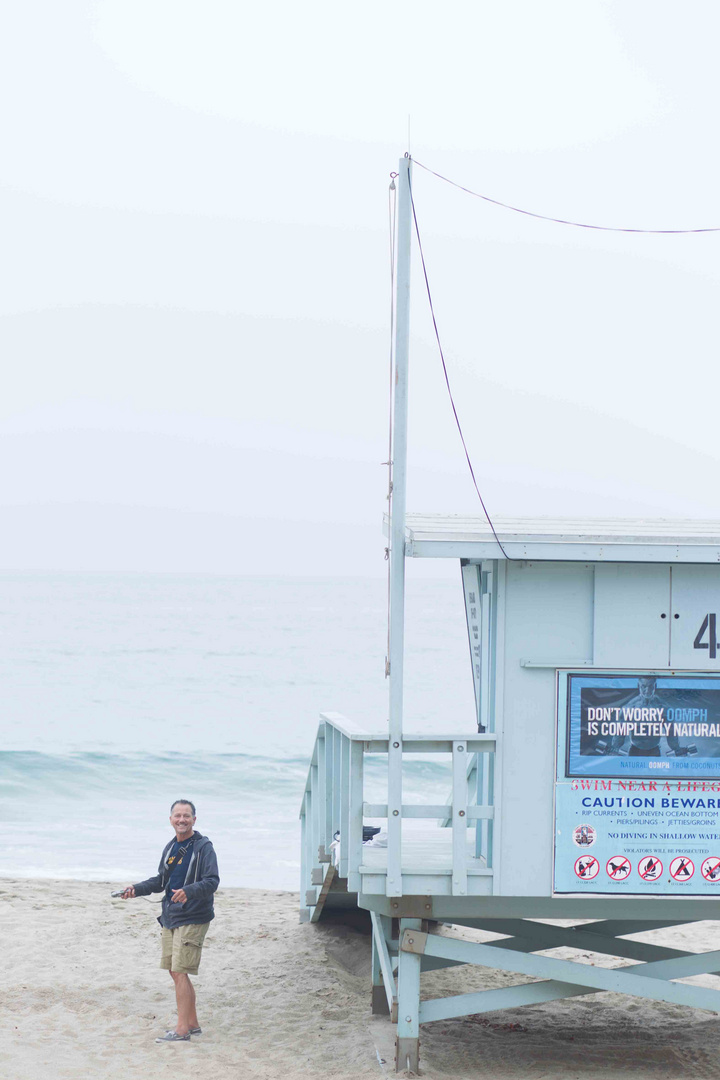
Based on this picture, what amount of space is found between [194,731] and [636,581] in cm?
2983

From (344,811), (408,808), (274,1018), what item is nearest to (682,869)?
(408,808)

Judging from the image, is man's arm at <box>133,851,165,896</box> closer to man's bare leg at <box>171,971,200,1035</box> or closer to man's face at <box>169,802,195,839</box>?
man's face at <box>169,802,195,839</box>

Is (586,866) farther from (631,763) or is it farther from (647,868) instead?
(631,763)

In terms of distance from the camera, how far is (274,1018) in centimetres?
782

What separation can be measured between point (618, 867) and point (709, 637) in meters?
1.38

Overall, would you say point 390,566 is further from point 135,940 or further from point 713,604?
point 135,940

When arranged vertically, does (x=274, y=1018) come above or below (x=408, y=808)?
below

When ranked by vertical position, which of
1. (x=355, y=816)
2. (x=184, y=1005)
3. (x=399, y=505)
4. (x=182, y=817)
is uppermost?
(x=399, y=505)

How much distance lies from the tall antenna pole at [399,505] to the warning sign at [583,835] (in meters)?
0.99

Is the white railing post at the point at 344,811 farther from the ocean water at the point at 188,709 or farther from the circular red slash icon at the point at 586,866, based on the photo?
the ocean water at the point at 188,709

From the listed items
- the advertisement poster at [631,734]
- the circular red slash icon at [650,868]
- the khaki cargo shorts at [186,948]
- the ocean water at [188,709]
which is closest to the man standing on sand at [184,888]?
the khaki cargo shorts at [186,948]

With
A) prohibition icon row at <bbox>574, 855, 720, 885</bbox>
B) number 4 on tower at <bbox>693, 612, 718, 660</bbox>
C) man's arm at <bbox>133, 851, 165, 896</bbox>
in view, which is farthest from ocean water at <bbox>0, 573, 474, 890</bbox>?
number 4 on tower at <bbox>693, 612, 718, 660</bbox>

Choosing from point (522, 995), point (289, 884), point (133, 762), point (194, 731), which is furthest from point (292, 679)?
point (522, 995)

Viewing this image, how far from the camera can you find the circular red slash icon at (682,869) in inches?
248
